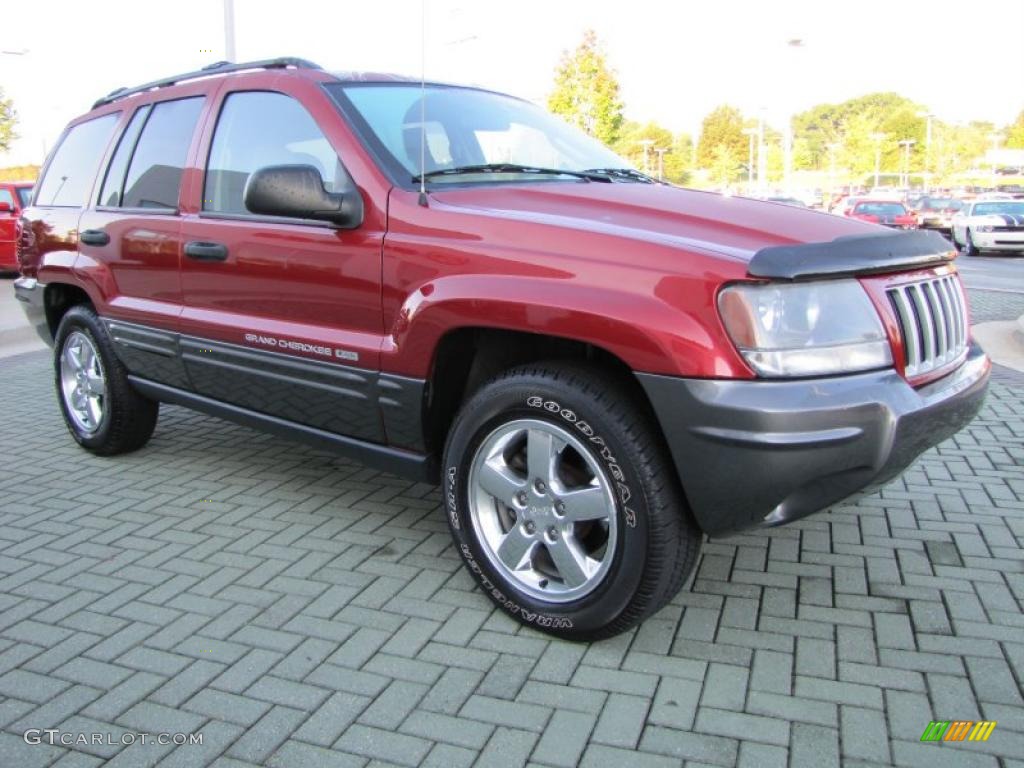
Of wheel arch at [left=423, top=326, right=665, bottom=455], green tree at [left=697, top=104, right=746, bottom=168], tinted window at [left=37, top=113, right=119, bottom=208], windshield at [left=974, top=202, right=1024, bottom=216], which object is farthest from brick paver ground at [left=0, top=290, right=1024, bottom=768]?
green tree at [left=697, top=104, right=746, bottom=168]

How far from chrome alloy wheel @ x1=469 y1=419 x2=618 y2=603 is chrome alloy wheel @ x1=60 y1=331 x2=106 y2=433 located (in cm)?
274

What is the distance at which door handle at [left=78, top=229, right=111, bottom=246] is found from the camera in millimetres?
4512

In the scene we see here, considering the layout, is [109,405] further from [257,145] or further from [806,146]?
[806,146]

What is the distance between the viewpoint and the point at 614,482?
2.65 metres

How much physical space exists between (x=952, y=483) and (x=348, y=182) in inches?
125

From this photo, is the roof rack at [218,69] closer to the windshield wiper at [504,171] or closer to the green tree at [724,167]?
the windshield wiper at [504,171]

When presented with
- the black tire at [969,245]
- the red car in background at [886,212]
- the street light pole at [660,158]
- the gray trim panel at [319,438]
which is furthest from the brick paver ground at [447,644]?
the street light pole at [660,158]

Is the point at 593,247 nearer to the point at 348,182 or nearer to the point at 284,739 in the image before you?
the point at 348,182

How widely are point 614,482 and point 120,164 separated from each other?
3353 mm

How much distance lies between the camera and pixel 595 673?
2711 millimetres

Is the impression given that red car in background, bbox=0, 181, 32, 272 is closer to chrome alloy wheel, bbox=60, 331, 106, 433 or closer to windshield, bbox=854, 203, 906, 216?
chrome alloy wheel, bbox=60, 331, 106, 433

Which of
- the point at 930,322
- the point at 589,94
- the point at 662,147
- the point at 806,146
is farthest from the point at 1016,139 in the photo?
the point at 930,322

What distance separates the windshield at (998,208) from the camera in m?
21.7

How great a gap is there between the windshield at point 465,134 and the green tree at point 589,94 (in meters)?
29.4
